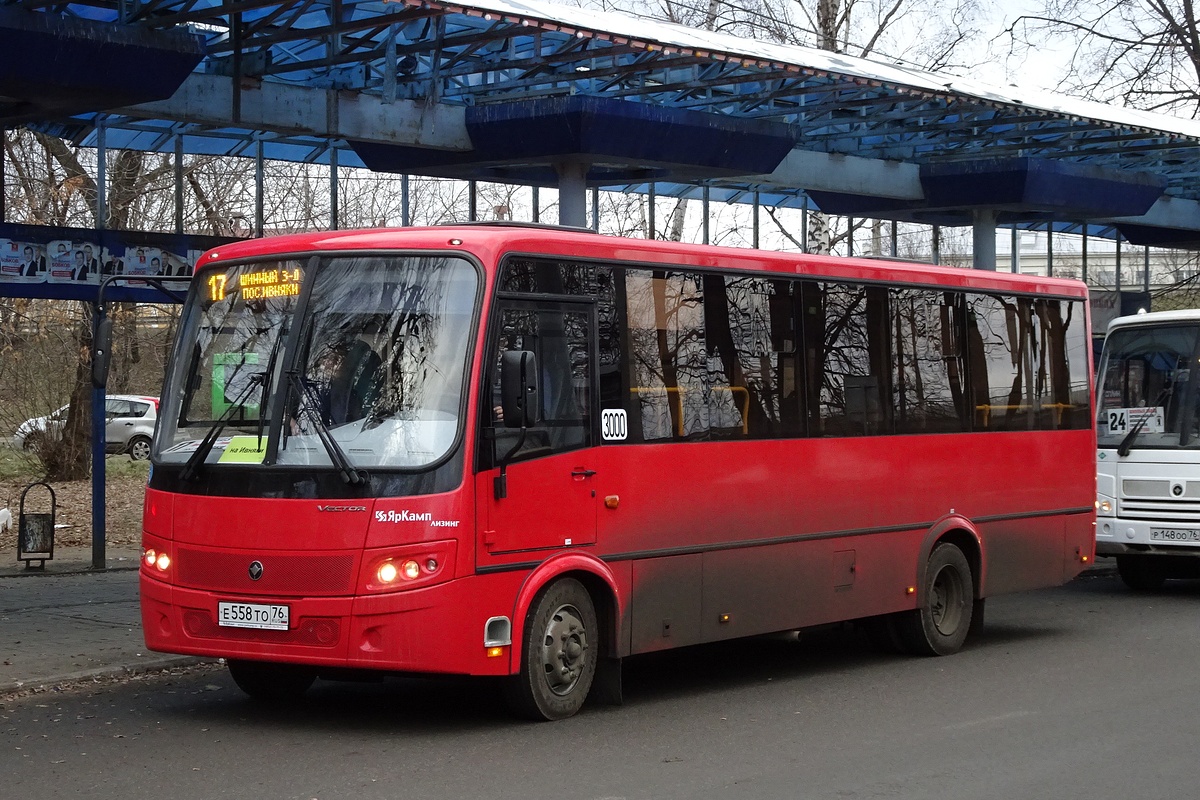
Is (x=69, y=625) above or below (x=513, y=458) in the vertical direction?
below

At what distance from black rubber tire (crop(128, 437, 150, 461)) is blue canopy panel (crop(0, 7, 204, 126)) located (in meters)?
23.1

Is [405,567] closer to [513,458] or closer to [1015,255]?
[513,458]

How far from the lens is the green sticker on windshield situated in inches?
346

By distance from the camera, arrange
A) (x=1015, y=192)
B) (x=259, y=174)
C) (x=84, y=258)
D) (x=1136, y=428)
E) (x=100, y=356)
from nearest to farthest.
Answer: (x=100, y=356) → (x=84, y=258) → (x=1136, y=428) → (x=259, y=174) → (x=1015, y=192)

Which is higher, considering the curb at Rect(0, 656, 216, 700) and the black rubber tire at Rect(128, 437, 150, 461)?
the black rubber tire at Rect(128, 437, 150, 461)

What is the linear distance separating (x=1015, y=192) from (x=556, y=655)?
14.3 metres

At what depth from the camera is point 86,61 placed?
12555 millimetres

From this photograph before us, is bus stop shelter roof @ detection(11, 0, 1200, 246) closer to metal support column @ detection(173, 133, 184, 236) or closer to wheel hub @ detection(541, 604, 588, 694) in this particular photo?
metal support column @ detection(173, 133, 184, 236)

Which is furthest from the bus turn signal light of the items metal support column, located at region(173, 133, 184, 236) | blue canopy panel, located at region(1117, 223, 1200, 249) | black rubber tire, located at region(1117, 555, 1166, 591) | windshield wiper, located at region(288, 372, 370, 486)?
blue canopy panel, located at region(1117, 223, 1200, 249)

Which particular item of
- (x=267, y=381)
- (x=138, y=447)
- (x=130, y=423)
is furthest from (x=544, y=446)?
(x=130, y=423)

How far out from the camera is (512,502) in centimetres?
881

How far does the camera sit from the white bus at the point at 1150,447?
619 inches

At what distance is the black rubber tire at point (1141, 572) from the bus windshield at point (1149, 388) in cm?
132

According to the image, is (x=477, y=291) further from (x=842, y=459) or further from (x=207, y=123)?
(x=207, y=123)
